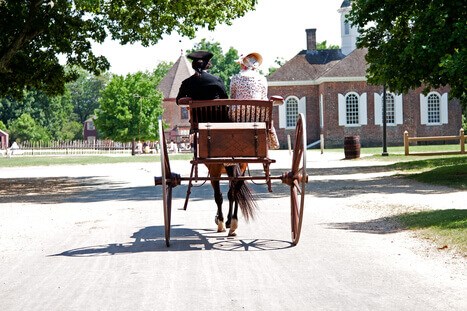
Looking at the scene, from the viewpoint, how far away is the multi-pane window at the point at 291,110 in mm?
76062

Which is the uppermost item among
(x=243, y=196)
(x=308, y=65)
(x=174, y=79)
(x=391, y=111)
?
(x=174, y=79)

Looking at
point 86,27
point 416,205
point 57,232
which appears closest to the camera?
point 57,232

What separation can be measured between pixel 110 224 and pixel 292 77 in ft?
212

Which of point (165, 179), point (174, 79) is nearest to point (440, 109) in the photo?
point (174, 79)

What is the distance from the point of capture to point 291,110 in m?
76.4

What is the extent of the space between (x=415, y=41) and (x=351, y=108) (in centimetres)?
5225

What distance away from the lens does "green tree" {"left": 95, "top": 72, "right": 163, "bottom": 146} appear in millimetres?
87938

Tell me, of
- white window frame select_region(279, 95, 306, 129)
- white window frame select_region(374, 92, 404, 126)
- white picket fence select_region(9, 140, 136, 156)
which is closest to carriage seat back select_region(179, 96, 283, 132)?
white window frame select_region(279, 95, 306, 129)

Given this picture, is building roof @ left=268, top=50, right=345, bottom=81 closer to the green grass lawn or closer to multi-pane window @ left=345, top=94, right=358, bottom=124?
multi-pane window @ left=345, top=94, right=358, bottom=124

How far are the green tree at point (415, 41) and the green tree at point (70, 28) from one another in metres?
4.03

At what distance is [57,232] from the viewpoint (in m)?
12.0

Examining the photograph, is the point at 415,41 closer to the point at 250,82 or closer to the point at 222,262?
the point at 250,82

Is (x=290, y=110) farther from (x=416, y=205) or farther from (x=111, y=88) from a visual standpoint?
(x=416, y=205)

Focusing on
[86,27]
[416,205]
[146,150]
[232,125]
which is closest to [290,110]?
[146,150]
